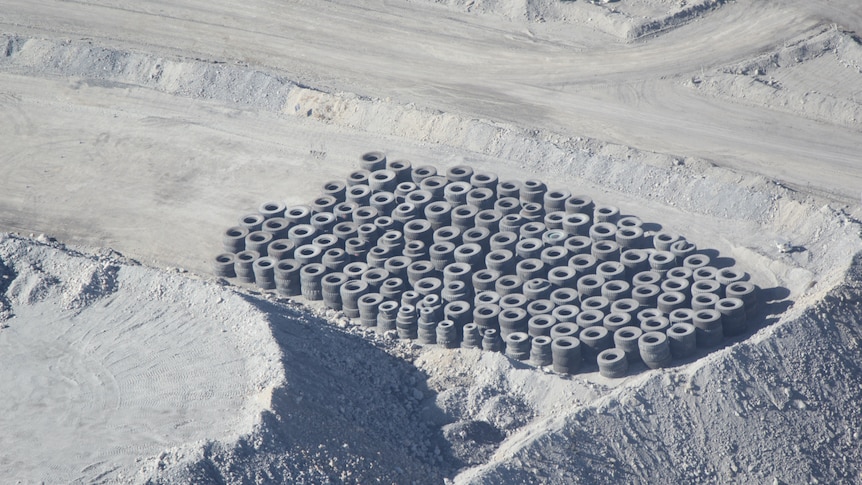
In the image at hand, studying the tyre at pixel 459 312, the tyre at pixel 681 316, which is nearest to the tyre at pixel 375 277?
the tyre at pixel 459 312

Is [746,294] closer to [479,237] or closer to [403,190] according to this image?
[479,237]

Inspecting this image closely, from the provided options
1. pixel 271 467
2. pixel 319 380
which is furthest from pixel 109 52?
pixel 271 467

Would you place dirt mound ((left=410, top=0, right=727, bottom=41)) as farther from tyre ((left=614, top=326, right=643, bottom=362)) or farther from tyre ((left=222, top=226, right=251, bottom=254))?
tyre ((left=614, top=326, right=643, bottom=362))

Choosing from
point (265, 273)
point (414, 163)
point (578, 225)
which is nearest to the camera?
point (578, 225)

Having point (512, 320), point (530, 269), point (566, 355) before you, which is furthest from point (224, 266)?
point (566, 355)

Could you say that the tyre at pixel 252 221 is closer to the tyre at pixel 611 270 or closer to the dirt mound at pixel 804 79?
the tyre at pixel 611 270

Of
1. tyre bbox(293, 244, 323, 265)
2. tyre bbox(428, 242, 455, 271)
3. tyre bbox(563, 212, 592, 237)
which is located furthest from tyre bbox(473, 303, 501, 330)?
tyre bbox(293, 244, 323, 265)

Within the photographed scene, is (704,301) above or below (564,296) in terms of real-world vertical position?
above
